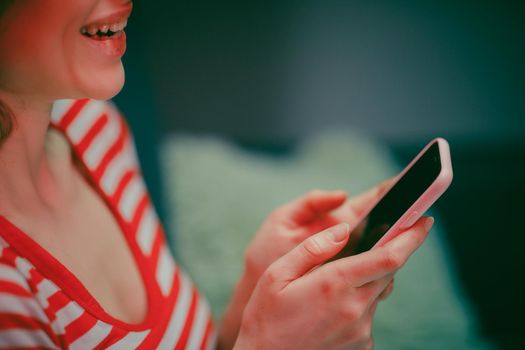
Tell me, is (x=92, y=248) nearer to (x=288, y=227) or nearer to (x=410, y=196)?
(x=288, y=227)

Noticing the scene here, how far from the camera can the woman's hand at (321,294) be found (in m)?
0.51

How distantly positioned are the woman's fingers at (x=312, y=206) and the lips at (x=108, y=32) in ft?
1.04

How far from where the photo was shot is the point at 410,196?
56cm

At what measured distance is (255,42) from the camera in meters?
1.67

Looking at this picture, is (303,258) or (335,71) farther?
(335,71)

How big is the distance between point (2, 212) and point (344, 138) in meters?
1.15

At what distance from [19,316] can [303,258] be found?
0.91ft

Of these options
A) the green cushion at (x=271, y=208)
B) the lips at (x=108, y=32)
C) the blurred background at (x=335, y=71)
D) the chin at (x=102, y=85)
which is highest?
the lips at (x=108, y=32)

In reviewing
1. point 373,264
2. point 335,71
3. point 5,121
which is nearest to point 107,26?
point 5,121

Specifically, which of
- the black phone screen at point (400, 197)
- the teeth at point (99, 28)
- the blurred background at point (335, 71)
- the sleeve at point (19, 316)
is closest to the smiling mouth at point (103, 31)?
the teeth at point (99, 28)

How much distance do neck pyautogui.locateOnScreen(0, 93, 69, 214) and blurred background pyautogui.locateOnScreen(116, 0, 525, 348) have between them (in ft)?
2.79

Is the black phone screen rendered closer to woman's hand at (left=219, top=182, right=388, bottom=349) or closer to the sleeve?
woman's hand at (left=219, top=182, right=388, bottom=349)

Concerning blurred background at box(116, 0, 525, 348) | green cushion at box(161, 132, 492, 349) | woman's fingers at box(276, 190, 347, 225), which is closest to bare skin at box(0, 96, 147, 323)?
woman's fingers at box(276, 190, 347, 225)

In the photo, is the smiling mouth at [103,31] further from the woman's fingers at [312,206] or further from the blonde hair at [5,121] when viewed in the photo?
the woman's fingers at [312,206]
